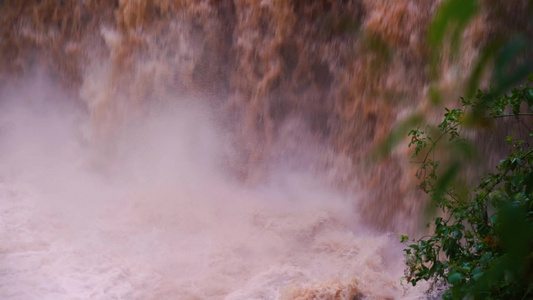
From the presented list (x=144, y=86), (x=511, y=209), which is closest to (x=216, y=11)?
(x=144, y=86)

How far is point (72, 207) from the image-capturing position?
4.78 m

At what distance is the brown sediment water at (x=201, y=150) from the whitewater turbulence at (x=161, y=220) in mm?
17

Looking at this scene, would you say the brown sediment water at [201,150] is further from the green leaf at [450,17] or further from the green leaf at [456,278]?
the green leaf at [450,17]

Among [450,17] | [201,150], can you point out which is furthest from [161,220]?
[450,17]

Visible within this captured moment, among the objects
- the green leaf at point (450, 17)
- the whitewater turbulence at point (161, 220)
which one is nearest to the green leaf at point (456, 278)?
the green leaf at point (450, 17)

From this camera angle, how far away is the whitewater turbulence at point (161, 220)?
349 centimetres

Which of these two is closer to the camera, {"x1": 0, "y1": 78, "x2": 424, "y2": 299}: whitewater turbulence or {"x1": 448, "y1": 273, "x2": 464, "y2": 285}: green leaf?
{"x1": 448, "y1": 273, "x2": 464, "y2": 285}: green leaf

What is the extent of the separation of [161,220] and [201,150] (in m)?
0.97

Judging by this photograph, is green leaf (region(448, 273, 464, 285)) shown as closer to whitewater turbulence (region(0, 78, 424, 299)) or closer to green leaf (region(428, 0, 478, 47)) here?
green leaf (region(428, 0, 478, 47))

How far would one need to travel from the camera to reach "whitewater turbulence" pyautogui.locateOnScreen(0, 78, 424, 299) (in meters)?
3.49

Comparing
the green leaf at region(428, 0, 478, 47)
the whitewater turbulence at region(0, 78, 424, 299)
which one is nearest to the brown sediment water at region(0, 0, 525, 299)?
the whitewater turbulence at region(0, 78, 424, 299)

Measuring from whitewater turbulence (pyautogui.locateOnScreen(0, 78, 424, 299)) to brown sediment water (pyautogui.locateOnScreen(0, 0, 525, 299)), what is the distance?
0.02 metres

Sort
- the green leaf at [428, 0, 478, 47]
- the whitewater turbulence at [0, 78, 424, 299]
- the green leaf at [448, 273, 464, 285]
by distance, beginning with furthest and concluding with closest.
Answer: the whitewater turbulence at [0, 78, 424, 299] → the green leaf at [448, 273, 464, 285] → the green leaf at [428, 0, 478, 47]

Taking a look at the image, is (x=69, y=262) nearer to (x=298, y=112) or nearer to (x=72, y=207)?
(x=72, y=207)
